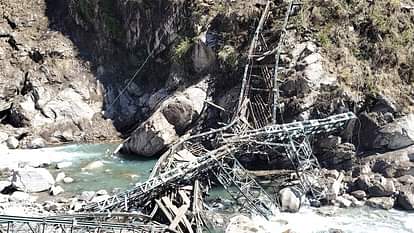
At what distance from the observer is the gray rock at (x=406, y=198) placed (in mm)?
25703

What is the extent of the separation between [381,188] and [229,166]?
A: 730 centimetres

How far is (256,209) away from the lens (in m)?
25.9

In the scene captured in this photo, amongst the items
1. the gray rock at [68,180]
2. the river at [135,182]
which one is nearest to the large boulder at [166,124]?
the river at [135,182]

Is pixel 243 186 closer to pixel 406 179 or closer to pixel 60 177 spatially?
pixel 406 179

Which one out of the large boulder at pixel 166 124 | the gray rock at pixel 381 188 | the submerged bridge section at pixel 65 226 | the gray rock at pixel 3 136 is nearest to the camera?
the submerged bridge section at pixel 65 226

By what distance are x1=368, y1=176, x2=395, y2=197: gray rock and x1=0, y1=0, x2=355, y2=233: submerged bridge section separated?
233cm

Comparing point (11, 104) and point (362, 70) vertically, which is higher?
point (362, 70)

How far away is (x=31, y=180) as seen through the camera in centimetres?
2916

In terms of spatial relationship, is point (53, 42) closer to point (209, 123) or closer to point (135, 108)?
point (135, 108)

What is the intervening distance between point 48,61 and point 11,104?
15.8 feet

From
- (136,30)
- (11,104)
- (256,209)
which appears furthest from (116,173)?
(136,30)

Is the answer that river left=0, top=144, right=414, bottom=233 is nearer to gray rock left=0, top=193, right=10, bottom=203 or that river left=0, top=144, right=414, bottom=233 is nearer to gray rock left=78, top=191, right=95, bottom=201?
gray rock left=78, top=191, right=95, bottom=201

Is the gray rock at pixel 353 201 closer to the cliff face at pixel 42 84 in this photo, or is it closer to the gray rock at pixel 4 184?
the gray rock at pixel 4 184

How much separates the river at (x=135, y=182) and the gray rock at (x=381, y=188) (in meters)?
1.04
